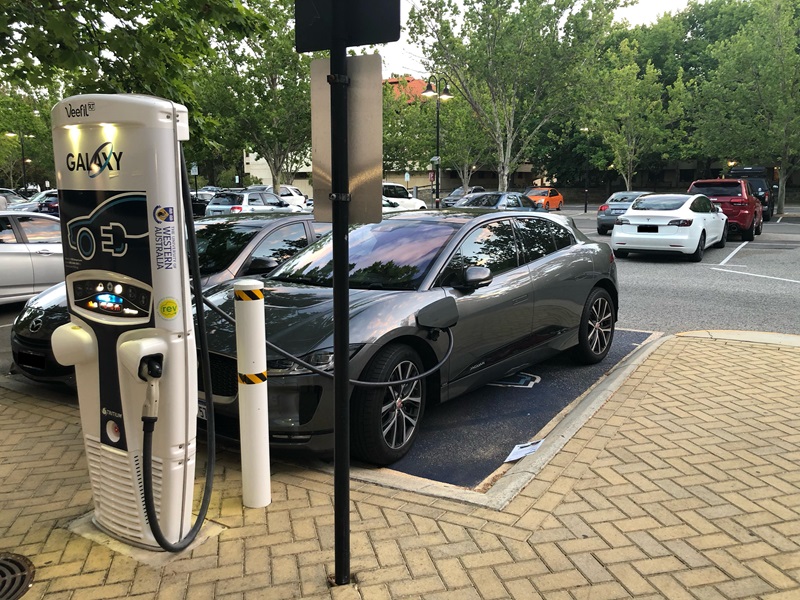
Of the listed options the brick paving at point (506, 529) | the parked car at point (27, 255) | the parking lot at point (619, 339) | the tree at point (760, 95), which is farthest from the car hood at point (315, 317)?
the tree at point (760, 95)

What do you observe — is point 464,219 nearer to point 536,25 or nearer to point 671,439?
point 671,439

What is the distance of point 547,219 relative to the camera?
6.20 m

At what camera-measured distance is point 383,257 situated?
499 centimetres

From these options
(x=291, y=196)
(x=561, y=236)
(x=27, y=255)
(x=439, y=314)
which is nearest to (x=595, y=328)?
(x=561, y=236)

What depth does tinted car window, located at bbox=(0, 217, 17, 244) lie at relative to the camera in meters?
9.17

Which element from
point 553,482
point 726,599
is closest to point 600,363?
point 553,482

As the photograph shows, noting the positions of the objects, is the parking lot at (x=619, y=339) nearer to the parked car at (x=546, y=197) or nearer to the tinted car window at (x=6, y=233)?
the tinted car window at (x=6, y=233)

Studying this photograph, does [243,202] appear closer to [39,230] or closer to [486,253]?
[39,230]

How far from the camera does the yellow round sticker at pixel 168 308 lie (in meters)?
2.75

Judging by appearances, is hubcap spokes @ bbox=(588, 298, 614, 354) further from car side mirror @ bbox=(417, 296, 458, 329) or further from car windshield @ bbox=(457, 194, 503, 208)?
car windshield @ bbox=(457, 194, 503, 208)

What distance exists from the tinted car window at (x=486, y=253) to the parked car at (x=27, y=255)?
655 cm

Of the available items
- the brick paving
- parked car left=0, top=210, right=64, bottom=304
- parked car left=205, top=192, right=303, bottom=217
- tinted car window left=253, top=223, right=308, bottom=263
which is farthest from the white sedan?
parked car left=205, top=192, right=303, bottom=217

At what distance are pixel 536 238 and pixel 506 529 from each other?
10.5ft

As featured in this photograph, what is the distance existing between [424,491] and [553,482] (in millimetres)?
728
